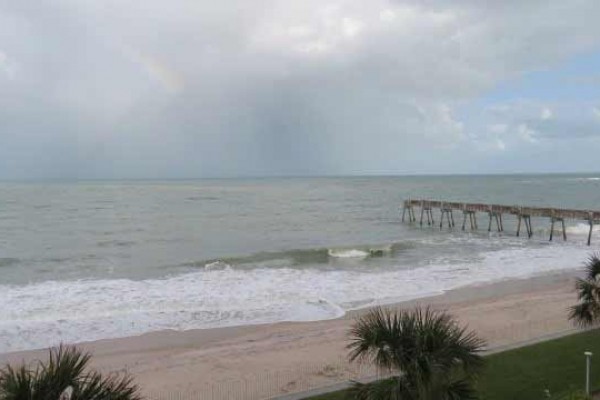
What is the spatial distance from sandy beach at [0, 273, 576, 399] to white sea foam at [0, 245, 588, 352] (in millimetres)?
1269

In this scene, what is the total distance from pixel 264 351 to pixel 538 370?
7.34 m

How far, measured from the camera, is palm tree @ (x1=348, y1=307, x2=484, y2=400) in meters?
6.54

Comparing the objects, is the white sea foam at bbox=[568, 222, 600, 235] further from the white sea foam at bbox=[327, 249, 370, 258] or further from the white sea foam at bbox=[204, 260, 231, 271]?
the white sea foam at bbox=[204, 260, 231, 271]

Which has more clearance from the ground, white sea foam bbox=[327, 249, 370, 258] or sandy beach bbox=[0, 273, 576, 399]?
sandy beach bbox=[0, 273, 576, 399]

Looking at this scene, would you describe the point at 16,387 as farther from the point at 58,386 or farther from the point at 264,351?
the point at 264,351

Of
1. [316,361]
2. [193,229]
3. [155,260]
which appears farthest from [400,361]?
[193,229]

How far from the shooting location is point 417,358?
6.92m

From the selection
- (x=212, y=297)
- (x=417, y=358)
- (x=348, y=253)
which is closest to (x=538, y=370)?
(x=417, y=358)

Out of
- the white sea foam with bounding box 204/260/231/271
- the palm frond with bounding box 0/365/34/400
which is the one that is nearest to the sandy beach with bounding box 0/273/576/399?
the palm frond with bounding box 0/365/34/400

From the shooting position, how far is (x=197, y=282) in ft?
89.8

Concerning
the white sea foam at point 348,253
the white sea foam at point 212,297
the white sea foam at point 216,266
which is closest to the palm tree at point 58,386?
the white sea foam at point 212,297

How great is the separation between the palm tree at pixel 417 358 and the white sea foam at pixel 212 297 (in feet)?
42.4

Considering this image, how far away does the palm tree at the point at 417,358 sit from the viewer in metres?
6.54

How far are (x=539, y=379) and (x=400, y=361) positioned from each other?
6549 mm
